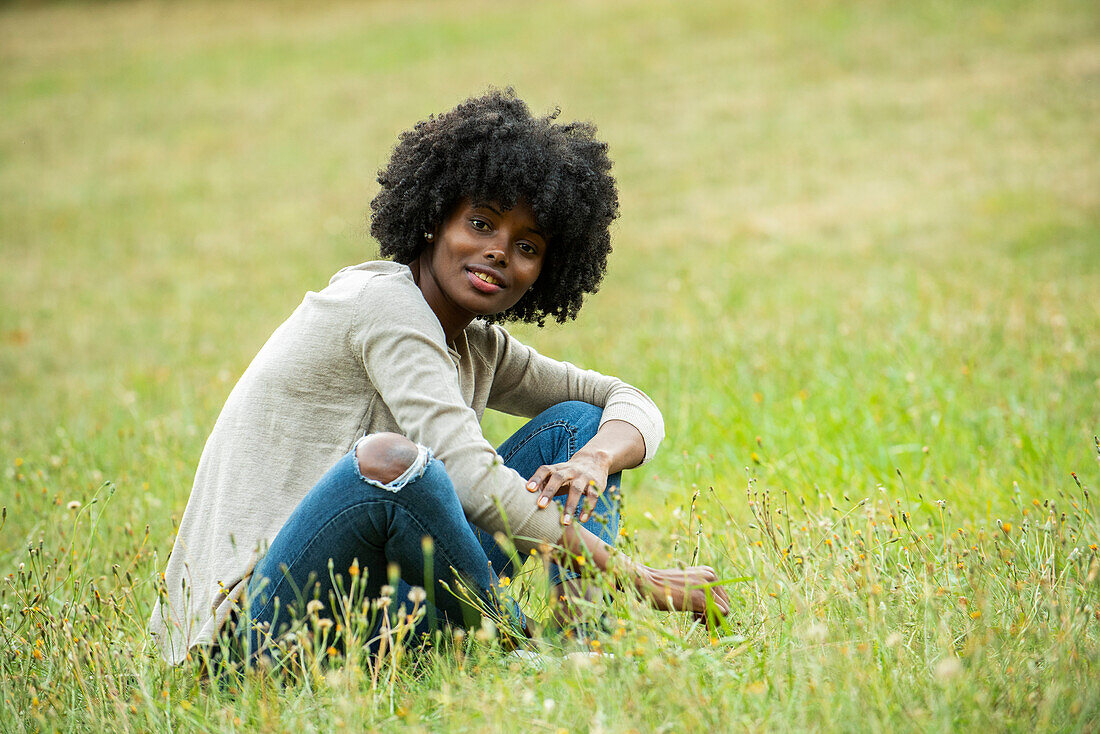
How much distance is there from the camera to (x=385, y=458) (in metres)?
2.41

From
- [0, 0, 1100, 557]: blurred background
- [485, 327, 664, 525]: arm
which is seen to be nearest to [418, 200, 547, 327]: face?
[485, 327, 664, 525]: arm

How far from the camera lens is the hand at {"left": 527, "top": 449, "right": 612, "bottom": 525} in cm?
268

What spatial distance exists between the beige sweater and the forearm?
12.8 inches

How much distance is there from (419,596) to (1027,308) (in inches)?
206

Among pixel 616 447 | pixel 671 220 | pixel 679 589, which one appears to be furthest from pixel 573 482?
pixel 671 220

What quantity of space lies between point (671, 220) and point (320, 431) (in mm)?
9227

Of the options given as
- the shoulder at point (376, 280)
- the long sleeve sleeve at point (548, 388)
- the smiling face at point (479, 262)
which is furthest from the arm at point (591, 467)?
the shoulder at point (376, 280)

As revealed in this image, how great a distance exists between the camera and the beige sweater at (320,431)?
2.57m

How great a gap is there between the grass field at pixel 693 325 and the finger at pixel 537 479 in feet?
1.34

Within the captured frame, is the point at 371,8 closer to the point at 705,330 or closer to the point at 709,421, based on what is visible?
the point at 705,330

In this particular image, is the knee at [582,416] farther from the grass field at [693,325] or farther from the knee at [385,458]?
the knee at [385,458]

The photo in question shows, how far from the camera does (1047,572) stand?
104 inches

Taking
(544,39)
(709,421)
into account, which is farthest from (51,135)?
(709,421)

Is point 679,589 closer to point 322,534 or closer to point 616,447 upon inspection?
point 616,447
